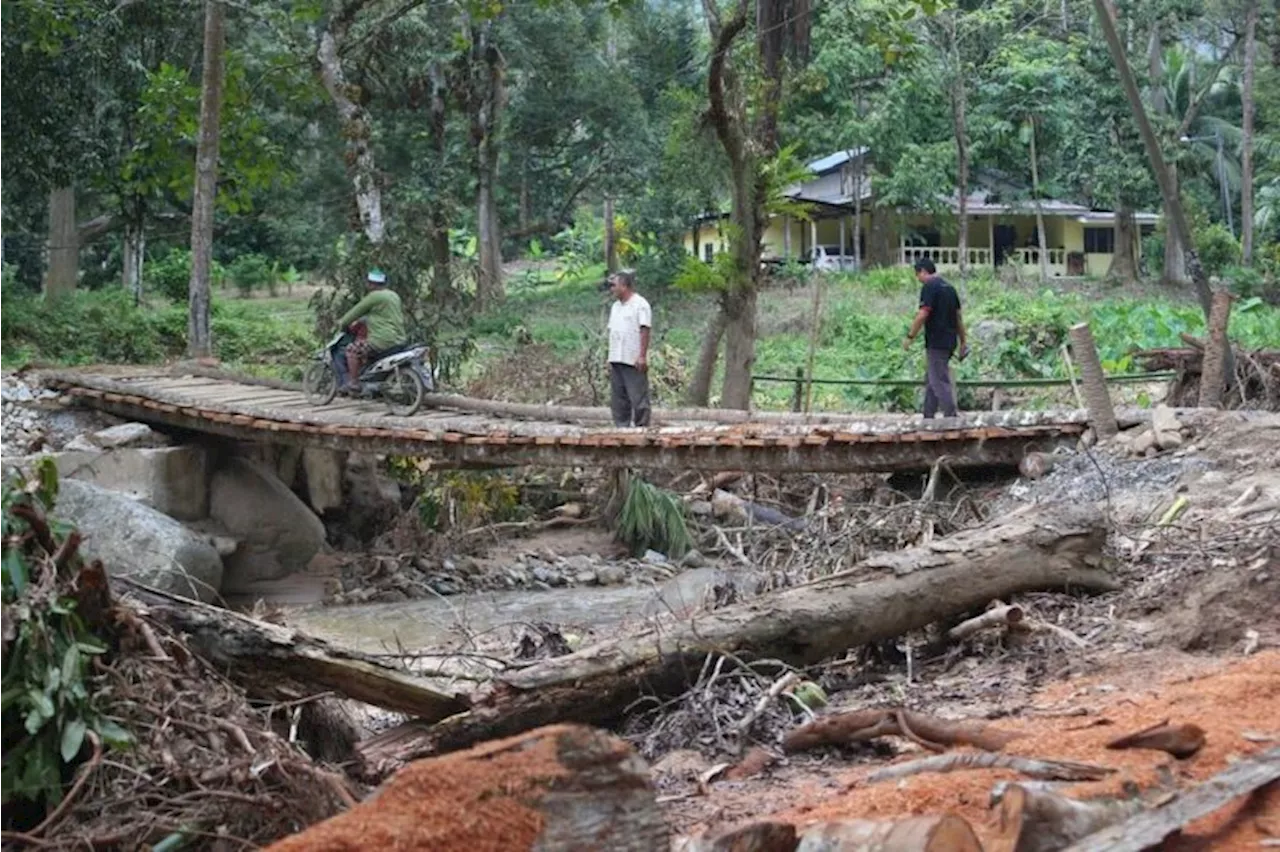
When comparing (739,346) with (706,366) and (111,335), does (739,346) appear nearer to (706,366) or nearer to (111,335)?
(706,366)

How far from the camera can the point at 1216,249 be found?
29.3 m

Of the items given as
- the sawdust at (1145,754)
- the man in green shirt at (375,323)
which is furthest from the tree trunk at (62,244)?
the sawdust at (1145,754)

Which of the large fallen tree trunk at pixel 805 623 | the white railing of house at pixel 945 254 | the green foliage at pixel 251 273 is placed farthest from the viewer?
the white railing of house at pixel 945 254

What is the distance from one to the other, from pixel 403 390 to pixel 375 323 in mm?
750

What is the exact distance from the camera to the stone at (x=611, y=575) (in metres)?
14.1

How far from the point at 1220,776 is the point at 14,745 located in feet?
9.78

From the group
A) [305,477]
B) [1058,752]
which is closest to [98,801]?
[1058,752]

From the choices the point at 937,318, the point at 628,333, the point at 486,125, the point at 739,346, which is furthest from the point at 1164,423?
the point at 486,125

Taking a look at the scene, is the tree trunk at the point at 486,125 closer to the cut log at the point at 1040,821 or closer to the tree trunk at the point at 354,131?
the tree trunk at the point at 354,131


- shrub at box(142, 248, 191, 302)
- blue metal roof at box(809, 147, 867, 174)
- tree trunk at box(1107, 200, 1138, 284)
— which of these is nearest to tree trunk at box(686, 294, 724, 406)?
shrub at box(142, 248, 191, 302)

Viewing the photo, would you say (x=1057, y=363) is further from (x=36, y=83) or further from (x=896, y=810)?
(x=896, y=810)

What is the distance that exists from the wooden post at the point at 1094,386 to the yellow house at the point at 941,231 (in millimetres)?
21766

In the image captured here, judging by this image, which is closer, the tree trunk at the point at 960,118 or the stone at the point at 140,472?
the stone at the point at 140,472

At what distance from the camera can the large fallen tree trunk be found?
5.39m
